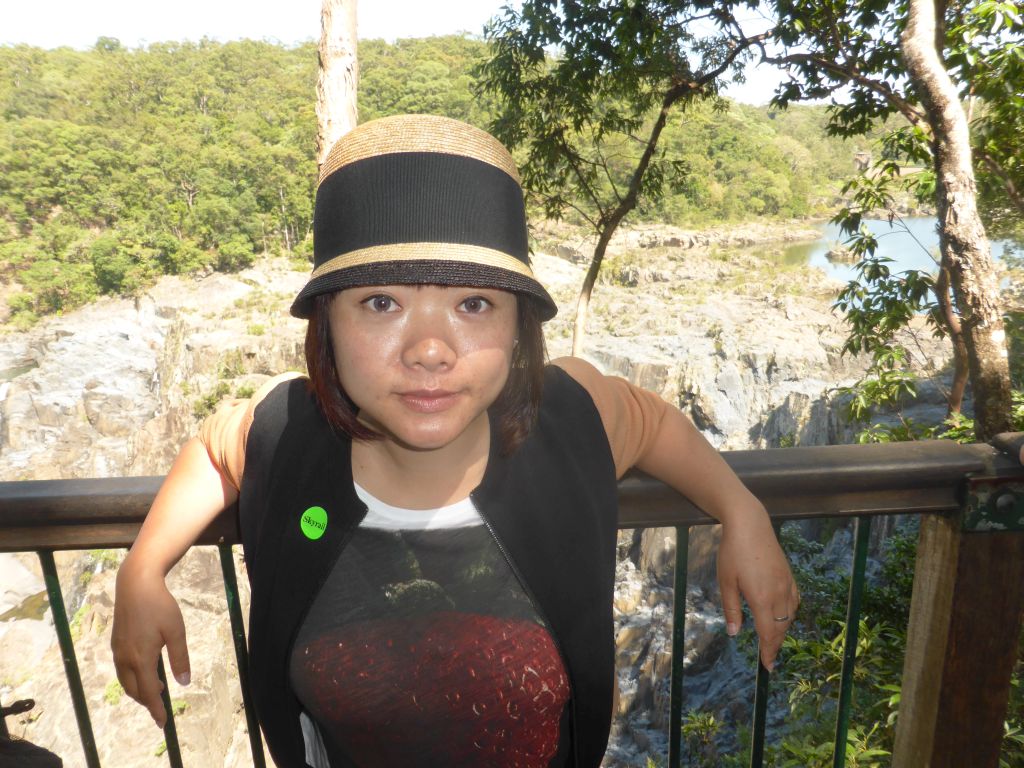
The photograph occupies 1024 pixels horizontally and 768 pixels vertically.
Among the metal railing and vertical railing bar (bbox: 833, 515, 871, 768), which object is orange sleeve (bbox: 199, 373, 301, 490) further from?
vertical railing bar (bbox: 833, 515, 871, 768)

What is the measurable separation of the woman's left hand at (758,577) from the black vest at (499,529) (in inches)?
7.5

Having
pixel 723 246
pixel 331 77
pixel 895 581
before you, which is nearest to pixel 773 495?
pixel 331 77

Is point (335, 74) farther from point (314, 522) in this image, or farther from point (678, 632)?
point (678, 632)

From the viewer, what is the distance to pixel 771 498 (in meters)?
1.17

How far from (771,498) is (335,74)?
15.5 feet

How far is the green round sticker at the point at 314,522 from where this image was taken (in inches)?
39.9

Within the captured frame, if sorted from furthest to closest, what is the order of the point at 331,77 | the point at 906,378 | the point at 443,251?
the point at 906,378
the point at 331,77
the point at 443,251

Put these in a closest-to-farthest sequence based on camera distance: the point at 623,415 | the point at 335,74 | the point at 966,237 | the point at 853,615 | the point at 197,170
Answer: the point at 623,415, the point at 853,615, the point at 966,237, the point at 335,74, the point at 197,170

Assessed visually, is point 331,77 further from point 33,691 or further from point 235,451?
point 33,691

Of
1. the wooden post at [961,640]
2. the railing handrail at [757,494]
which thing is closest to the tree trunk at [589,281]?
the wooden post at [961,640]

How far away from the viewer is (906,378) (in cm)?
543

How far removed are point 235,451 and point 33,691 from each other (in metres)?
25.6

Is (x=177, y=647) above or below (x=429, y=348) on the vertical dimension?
below

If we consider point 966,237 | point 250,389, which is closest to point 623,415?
point 966,237
